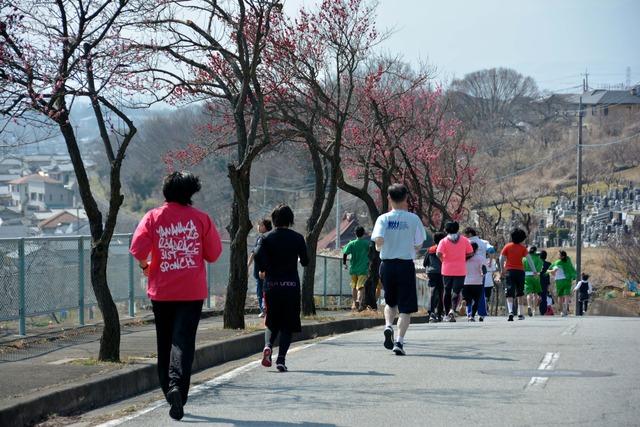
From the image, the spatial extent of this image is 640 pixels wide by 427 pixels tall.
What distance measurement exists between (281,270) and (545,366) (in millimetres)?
2969

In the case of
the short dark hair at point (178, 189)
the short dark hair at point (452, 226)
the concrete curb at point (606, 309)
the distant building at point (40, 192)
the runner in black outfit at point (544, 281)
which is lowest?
the concrete curb at point (606, 309)

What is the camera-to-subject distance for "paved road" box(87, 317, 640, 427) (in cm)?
804

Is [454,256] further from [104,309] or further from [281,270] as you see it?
[104,309]

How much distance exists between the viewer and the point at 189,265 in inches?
331

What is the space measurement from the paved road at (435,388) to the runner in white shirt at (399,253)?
53cm

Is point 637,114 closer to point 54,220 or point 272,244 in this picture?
point 54,220

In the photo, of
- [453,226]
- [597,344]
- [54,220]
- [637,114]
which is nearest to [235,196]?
[453,226]

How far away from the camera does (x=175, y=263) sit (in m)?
8.39

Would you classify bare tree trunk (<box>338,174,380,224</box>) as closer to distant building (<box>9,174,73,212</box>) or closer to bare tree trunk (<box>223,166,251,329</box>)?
bare tree trunk (<box>223,166,251,329</box>)

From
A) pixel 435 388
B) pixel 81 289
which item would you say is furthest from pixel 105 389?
pixel 81 289

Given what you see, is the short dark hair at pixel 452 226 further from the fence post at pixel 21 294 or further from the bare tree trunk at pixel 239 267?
the fence post at pixel 21 294

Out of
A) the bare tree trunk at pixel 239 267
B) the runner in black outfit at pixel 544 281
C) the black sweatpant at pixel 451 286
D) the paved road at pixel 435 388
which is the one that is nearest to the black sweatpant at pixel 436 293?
the black sweatpant at pixel 451 286

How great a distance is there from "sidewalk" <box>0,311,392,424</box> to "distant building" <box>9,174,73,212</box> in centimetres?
9633

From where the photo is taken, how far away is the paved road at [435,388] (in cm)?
804
